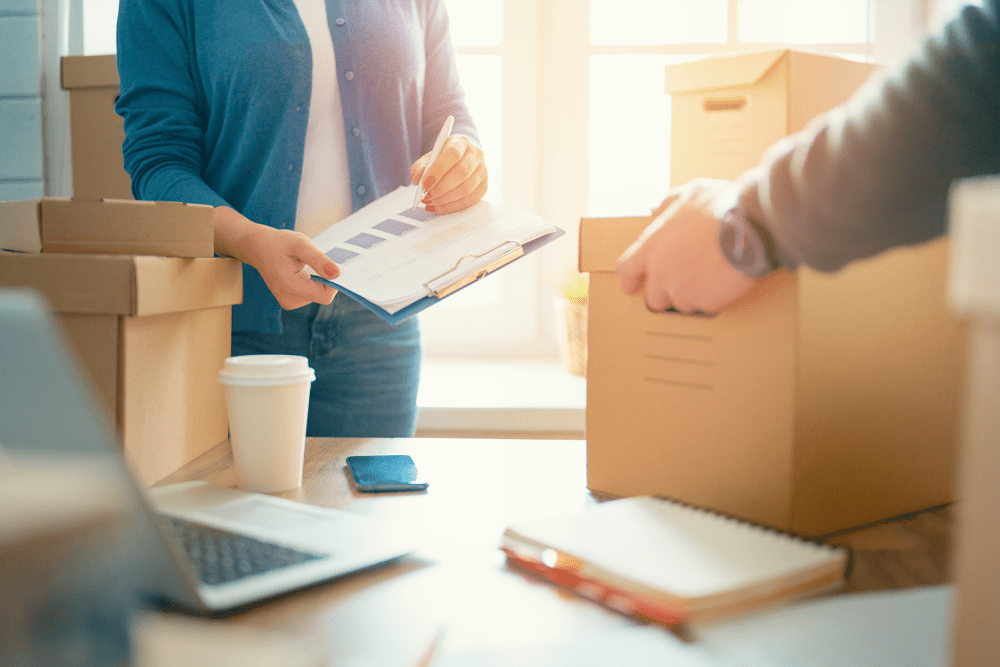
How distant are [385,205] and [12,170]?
136 centimetres

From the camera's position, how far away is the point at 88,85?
1619 millimetres

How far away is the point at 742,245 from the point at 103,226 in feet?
2.02

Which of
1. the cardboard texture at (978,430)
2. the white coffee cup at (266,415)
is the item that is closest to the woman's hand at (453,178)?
the white coffee cup at (266,415)

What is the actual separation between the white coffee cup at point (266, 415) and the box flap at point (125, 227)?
18 cm

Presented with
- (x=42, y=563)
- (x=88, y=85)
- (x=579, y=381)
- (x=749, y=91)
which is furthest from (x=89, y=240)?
(x=579, y=381)

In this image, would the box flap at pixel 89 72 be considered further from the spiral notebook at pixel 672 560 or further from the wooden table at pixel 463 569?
the spiral notebook at pixel 672 560

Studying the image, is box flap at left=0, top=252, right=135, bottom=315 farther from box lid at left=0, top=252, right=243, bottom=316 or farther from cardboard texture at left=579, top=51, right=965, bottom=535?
cardboard texture at left=579, top=51, right=965, bottom=535

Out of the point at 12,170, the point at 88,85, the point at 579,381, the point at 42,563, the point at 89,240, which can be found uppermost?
the point at 88,85

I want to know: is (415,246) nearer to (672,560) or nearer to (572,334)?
(672,560)

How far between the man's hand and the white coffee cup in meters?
0.33

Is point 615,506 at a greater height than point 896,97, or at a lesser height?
lesser

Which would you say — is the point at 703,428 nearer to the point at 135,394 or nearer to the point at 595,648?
the point at 595,648

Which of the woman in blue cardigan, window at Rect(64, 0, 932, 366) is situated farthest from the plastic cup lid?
window at Rect(64, 0, 932, 366)

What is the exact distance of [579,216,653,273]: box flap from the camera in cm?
71
